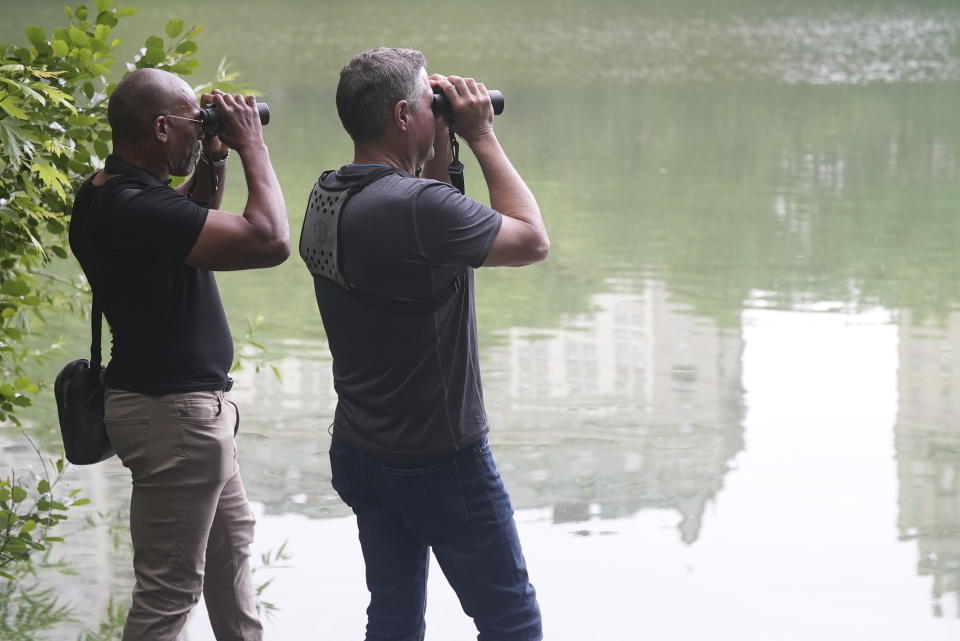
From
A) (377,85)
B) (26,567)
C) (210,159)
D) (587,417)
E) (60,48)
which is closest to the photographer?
(377,85)

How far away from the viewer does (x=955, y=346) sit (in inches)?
281

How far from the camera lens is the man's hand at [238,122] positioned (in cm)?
258

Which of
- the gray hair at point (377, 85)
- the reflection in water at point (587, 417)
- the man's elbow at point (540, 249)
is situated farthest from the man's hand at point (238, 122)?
the reflection in water at point (587, 417)

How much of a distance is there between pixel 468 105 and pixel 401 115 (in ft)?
0.46

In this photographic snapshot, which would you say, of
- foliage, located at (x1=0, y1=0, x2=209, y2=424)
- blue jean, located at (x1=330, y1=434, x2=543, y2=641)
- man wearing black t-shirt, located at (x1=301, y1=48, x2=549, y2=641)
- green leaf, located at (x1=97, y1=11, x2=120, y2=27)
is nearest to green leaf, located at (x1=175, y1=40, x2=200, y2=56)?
foliage, located at (x1=0, y1=0, x2=209, y2=424)

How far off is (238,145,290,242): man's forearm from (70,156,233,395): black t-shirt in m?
0.10

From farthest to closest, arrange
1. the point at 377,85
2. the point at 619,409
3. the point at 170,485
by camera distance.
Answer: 1. the point at 619,409
2. the point at 170,485
3. the point at 377,85

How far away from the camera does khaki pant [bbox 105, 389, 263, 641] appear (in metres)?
2.67

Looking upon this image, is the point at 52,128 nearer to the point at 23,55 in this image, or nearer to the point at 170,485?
the point at 23,55

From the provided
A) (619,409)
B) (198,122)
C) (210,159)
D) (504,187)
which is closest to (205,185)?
(210,159)

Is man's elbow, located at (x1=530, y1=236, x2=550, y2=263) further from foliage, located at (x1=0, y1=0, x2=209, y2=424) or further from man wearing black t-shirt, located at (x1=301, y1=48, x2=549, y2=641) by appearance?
foliage, located at (x1=0, y1=0, x2=209, y2=424)

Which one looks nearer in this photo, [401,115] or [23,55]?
[401,115]

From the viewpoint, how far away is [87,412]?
9.09 feet

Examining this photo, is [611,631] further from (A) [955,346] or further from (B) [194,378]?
(A) [955,346]
